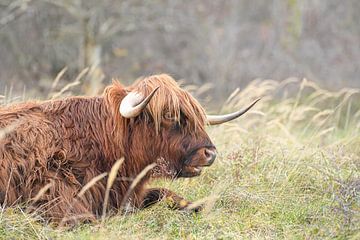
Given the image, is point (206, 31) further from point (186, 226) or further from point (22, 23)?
point (186, 226)

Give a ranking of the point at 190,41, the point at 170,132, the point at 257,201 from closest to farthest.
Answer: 1. the point at 170,132
2. the point at 257,201
3. the point at 190,41

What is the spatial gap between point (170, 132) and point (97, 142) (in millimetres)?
509

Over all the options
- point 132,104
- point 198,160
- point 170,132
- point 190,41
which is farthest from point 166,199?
point 190,41

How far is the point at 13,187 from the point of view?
521 cm

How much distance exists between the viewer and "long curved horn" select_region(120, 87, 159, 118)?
532cm

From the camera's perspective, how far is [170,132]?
18.2ft

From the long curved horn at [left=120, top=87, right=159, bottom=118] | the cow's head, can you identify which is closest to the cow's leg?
the cow's head

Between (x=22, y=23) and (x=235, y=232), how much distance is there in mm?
13562

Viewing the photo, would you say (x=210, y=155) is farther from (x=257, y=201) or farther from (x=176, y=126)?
(x=257, y=201)

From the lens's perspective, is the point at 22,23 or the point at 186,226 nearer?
the point at 186,226

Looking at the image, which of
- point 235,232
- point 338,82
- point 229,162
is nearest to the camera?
point 235,232

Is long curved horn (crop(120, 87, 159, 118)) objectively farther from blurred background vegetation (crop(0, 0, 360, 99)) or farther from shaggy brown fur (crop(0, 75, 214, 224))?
blurred background vegetation (crop(0, 0, 360, 99))

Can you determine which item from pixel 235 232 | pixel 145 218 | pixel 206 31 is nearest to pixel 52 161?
pixel 145 218

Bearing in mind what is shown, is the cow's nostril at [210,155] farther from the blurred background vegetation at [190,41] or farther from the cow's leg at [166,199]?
the blurred background vegetation at [190,41]
